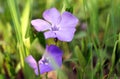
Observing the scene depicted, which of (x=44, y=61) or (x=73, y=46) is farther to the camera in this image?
(x=73, y=46)

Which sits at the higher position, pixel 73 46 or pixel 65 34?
pixel 65 34

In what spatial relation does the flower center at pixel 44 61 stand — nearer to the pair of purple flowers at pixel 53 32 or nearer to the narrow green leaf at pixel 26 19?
the pair of purple flowers at pixel 53 32

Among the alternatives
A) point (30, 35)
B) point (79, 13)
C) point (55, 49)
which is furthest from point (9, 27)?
point (55, 49)

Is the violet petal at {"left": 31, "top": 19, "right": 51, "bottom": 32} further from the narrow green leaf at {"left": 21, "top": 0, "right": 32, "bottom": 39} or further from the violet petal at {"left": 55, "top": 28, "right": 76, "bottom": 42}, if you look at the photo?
the narrow green leaf at {"left": 21, "top": 0, "right": 32, "bottom": 39}

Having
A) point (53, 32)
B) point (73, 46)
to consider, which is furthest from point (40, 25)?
point (73, 46)

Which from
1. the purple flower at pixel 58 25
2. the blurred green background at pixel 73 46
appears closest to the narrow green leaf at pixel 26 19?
the blurred green background at pixel 73 46

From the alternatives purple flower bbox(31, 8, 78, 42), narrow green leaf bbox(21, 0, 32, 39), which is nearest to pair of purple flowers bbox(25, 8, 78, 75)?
purple flower bbox(31, 8, 78, 42)

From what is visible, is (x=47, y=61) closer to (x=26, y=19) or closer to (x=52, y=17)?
(x=52, y=17)
